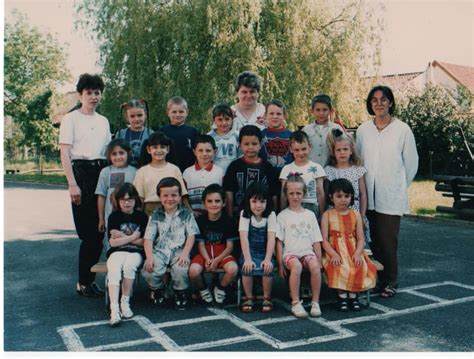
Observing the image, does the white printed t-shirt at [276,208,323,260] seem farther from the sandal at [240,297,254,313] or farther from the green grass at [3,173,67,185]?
the green grass at [3,173,67,185]

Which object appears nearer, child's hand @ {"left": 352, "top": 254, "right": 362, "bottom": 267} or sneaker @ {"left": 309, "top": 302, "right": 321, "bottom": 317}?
sneaker @ {"left": 309, "top": 302, "right": 321, "bottom": 317}

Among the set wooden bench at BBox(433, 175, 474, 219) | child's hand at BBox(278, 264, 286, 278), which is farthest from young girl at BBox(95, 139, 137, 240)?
wooden bench at BBox(433, 175, 474, 219)

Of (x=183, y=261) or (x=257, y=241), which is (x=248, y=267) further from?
(x=183, y=261)

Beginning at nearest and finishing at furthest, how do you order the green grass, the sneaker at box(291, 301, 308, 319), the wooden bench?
the sneaker at box(291, 301, 308, 319), the wooden bench, the green grass

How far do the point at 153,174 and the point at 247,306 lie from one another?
1.50 metres

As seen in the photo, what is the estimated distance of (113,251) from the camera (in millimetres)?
4879

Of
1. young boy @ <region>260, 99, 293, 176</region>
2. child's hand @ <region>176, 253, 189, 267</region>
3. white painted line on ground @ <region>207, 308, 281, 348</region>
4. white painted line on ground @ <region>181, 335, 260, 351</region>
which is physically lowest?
white painted line on ground @ <region>181, 335, 260, 351</region>

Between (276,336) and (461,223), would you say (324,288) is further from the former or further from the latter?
(461,223)

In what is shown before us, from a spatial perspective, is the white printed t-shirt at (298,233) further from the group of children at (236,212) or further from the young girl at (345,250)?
the young girl at (345,250)

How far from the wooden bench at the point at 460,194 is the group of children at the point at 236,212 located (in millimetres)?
5810

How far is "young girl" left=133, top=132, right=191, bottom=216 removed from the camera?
Result: 505cm

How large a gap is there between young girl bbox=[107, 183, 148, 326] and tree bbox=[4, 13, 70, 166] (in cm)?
2310

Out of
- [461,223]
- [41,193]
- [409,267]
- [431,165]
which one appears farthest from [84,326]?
[431,165]

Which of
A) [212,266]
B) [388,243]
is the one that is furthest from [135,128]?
[388,243]
